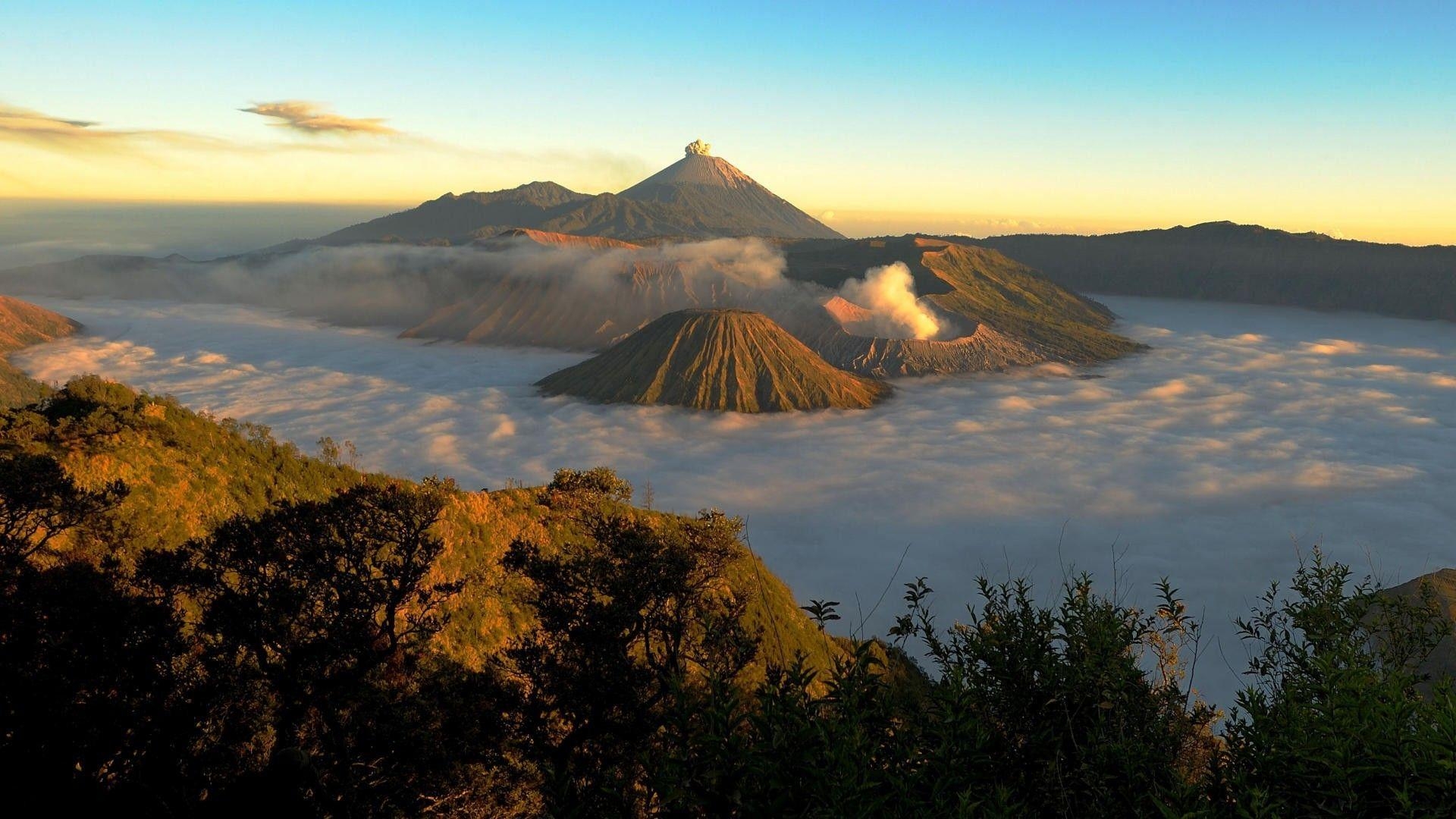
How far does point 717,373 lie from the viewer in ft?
525

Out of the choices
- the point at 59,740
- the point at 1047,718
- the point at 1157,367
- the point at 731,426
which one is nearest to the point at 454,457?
the point at 731,426

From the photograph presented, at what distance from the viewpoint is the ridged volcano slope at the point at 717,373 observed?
509 feet

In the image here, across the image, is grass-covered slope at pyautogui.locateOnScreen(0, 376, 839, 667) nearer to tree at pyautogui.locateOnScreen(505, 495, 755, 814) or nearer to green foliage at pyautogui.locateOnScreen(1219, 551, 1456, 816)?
tree at pyautogui.locateOnScreen(505, 495, 755, 814)

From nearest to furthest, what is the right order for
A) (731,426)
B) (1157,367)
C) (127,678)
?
(127,678) → (731,426) → (1157,367)

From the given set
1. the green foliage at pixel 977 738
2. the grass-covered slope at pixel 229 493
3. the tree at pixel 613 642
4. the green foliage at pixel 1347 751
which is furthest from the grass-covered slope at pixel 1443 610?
the green foliage at pixel 1347 751

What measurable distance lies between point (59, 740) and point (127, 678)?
1691mm

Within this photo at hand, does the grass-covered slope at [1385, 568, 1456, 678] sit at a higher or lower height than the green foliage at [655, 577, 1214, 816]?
lower

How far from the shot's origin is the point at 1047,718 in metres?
11.7

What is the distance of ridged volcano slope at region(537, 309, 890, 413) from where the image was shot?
509 feet

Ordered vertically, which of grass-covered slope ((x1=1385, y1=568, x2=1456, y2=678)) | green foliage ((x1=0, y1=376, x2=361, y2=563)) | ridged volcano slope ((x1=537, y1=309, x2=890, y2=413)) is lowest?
grass-covered slope ((x1=1385, y1=568, x2=1456, y2=678))

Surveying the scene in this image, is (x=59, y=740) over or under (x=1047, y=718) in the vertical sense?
under

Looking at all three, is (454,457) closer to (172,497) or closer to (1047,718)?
(172,497)

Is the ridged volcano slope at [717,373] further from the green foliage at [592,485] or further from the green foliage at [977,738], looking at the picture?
the green foliage at [977,738]

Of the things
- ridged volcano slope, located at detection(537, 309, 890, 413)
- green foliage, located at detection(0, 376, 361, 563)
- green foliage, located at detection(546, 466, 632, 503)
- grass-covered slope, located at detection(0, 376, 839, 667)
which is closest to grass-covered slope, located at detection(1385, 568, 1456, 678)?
grass-covered slope, located at detection(0, 376, 839, 667)
